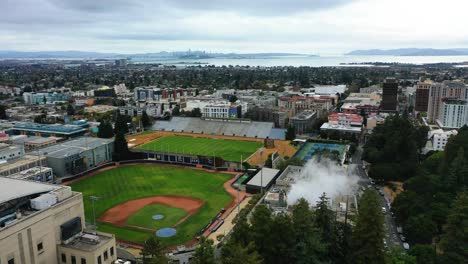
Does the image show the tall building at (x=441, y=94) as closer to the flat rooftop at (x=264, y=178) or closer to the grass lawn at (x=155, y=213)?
the flat rooftop at (x=264, y=178)

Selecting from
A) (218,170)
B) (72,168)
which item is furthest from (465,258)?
(72,168)

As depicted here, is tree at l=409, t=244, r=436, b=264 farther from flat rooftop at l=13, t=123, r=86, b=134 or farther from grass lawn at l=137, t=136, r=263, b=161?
flat rooftop at l=13, t=123, r=86, b=134

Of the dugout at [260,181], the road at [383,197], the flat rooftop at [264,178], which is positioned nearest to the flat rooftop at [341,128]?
the road at [383,197]

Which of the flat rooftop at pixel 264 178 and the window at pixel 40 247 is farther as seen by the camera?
the flat rooftop at pixel 264 178

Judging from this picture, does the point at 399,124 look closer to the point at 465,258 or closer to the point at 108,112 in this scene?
the point at 465,258

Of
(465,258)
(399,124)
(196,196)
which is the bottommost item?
(196,196)

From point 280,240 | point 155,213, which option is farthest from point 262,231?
point 155,213
